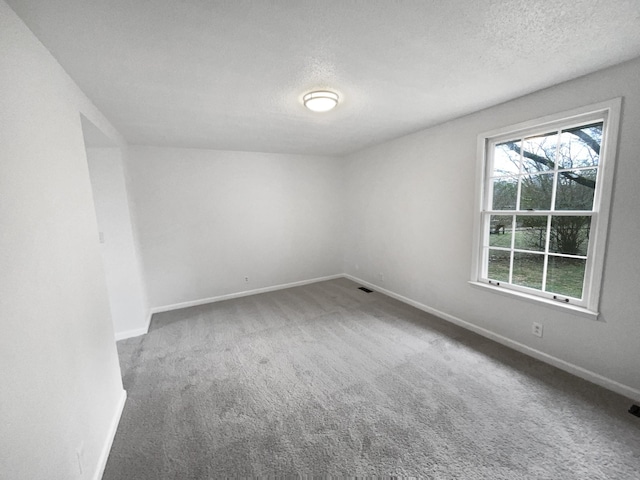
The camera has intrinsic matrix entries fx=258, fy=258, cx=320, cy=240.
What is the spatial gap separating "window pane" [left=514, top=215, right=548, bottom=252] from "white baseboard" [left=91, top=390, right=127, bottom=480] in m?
3.53

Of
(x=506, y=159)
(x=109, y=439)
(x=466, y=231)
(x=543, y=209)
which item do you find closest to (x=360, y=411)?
(x=109, y=439)

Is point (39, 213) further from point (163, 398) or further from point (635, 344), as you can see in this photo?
point (635, 344)

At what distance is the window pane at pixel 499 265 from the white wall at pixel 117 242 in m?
3.94

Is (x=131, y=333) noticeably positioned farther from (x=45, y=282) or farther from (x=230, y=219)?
(x=45, y=282)

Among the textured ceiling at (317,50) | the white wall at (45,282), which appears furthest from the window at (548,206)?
the white wall at (45,282)

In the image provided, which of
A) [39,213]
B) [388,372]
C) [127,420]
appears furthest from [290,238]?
[39,213]

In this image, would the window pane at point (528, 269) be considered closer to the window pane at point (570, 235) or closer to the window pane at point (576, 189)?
the window pane at point (570, 235)

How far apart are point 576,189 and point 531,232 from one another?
471 mm

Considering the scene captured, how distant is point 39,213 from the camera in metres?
1.14

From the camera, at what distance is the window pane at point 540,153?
87.0 inches

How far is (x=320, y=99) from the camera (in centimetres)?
201

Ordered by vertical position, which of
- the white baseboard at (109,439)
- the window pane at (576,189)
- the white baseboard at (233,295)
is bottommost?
the white baseboard at (109,439)

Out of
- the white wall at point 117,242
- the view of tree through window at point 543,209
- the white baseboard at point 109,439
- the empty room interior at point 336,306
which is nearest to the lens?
the empty room interior at point 336,306

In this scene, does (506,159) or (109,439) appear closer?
(109,439)
